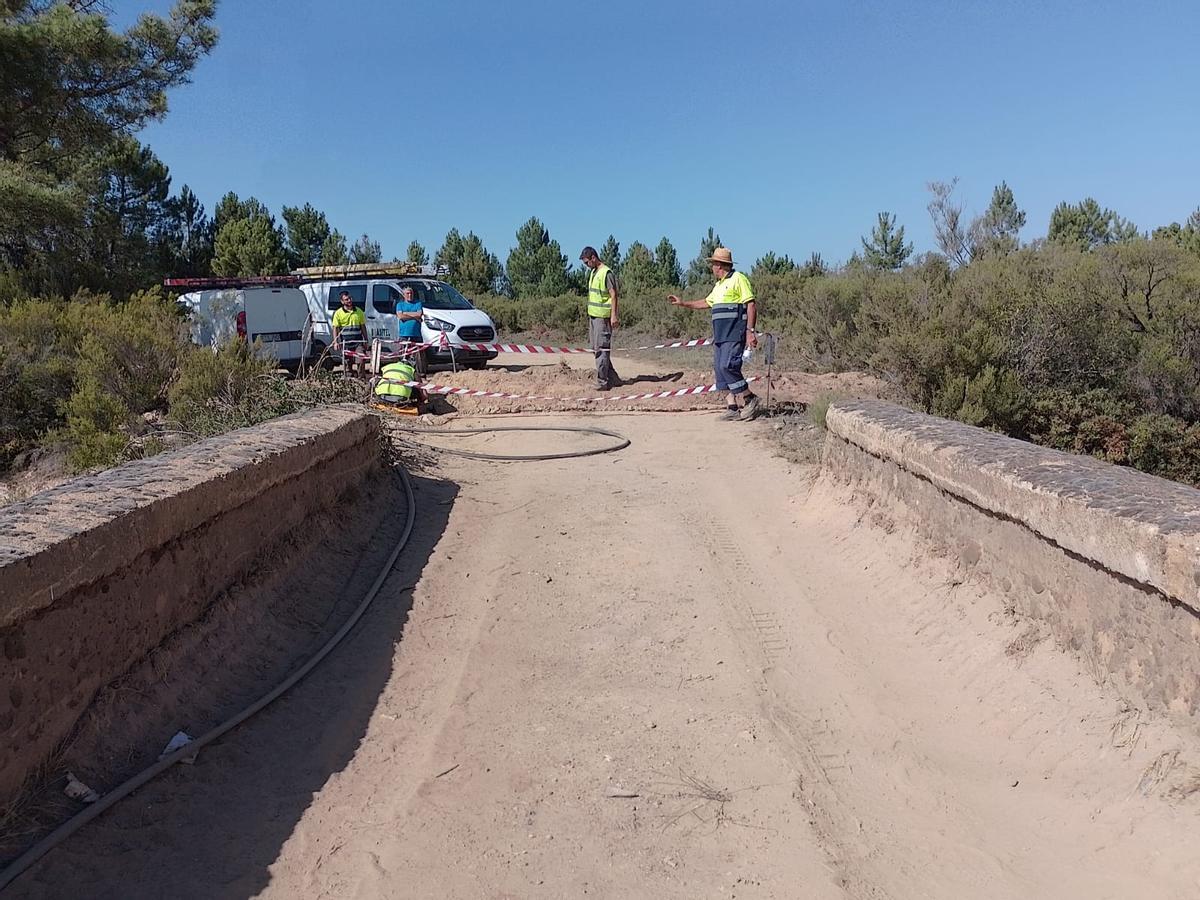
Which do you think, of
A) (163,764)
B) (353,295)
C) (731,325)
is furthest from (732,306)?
(353,295)

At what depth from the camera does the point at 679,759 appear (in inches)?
159

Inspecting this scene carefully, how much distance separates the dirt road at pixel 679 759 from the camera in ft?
10.5

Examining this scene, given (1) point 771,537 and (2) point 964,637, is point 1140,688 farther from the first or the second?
(1) point 771,537

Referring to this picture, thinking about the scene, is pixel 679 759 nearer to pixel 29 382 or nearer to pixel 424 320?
pixel 29 382

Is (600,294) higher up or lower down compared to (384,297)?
higher up

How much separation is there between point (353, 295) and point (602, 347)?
7.70 m

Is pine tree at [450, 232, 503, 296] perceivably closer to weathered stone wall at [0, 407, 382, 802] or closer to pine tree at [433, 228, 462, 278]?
pine tree at [433, 228, 462, 278]

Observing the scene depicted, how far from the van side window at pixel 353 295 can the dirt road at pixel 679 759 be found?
1368 cm

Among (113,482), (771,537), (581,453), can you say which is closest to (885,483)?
(771,537)

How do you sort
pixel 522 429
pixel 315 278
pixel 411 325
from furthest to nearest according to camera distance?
pixel 315 278 → pixel 411 325 → pixel 522 429

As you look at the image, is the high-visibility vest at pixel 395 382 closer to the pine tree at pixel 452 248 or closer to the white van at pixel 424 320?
the white van at pixel 424 320

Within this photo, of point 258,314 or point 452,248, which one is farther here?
point 452,248

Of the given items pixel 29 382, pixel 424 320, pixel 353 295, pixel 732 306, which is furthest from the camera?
pixel 353 295

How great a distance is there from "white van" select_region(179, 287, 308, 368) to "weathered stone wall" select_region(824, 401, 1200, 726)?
12565 millimetres
